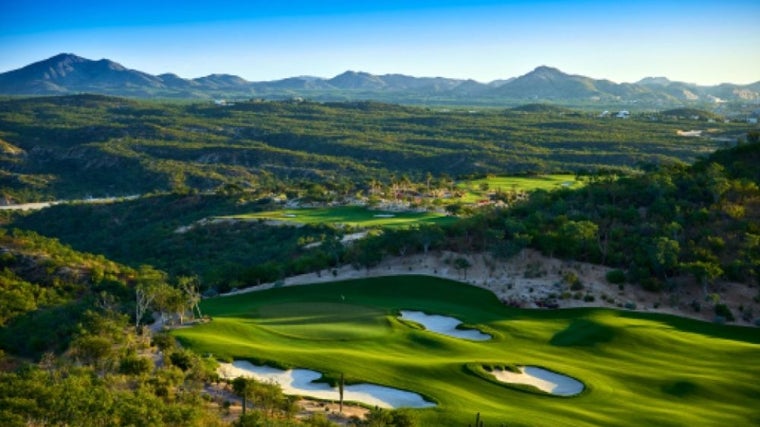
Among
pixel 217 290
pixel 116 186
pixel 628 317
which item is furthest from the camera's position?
pixel 116 186

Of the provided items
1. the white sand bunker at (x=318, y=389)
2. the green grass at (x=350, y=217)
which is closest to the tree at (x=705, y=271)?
the white sand bunker at (x=318, y=389)

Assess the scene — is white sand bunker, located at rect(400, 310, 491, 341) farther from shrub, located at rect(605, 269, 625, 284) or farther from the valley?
shrub, located at rect(605, 269, 625, 284)

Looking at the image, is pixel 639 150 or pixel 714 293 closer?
pixel 714 293

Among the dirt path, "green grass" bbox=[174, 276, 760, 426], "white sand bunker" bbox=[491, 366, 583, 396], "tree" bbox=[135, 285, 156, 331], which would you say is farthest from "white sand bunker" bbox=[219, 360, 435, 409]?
the dirt path

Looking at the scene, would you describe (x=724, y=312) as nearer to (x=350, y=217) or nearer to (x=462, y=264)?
(x=462, y=264)

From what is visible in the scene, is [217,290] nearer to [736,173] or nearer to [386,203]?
[386,203]

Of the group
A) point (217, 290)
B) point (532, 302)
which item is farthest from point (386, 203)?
point (532, 302)

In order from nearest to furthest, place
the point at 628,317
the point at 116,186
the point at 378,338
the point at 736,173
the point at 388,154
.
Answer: the point at 378,338 → the point at 628,317 → the point at 736,173 → the point at 116,186 → the point at 388,154
